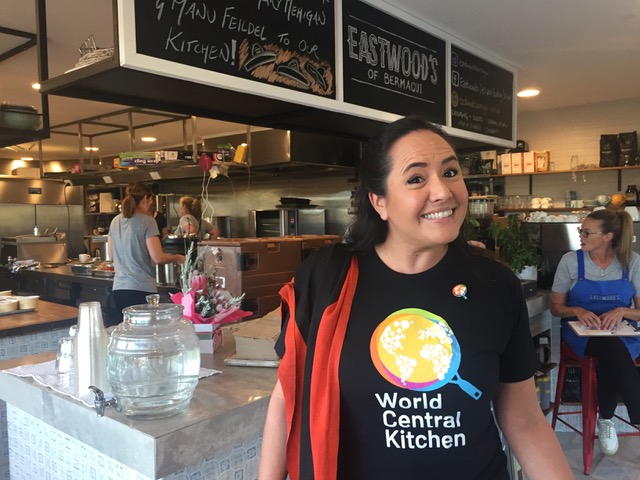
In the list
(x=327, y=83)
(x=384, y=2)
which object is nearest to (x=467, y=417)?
(x=327, y=83)

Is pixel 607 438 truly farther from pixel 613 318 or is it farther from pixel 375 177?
pixel 375 177

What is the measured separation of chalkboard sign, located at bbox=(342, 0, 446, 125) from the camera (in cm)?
277

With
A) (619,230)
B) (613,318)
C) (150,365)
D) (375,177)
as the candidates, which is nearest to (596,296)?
(613,318)

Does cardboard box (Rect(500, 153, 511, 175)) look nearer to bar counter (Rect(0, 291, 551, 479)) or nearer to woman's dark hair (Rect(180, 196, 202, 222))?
woman's dark hair (Rect(180, 196, 202, 222))

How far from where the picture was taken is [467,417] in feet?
3.58

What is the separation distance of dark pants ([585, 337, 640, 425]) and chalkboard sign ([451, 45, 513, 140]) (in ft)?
5.40

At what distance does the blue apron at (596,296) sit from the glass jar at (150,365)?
106 inches

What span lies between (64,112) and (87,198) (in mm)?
4266

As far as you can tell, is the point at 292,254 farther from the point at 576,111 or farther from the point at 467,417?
the point at 576,111

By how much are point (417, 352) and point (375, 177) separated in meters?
0.41

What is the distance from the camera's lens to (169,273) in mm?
4082

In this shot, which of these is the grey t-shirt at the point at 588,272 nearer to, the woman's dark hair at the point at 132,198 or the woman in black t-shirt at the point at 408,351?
the woman in black t-shirt at the point at 408,351

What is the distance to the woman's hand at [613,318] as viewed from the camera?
3007 mm

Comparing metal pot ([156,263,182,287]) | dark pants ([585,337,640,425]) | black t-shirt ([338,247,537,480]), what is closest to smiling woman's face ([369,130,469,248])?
black t-shirt ([338,247,537,480])
